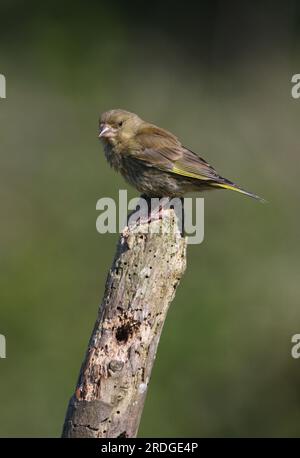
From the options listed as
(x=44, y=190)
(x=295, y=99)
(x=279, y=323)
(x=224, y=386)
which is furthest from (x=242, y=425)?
(x=295, y=99)

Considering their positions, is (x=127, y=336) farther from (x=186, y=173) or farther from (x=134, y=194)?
(x=134, y=194)

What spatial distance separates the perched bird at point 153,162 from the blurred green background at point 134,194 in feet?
7.58

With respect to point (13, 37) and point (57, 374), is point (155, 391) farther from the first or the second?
point (13, 37)

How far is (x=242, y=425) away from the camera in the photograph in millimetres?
8898

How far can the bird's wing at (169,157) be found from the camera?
6938mm

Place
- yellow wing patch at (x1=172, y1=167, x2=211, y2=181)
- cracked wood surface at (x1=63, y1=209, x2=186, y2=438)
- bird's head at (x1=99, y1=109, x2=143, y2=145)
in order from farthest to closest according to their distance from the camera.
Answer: bird's head at (x1=99, y1=109, x2=143, y2=145) < yellow wing patch at (x1=172, y1=167, x2=211, y2=181) < cracked wood surface at (x1=63, y1=209, x2=186, y2=438)

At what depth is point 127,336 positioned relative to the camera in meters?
5.25

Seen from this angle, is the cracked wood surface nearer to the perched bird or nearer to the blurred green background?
the perched bird

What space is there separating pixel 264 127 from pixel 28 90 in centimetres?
288

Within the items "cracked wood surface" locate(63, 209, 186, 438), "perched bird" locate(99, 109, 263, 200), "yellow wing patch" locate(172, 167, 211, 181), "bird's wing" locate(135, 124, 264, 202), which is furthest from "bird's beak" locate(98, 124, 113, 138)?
"cracked wood surface" locate(63, 209, 186, 438)

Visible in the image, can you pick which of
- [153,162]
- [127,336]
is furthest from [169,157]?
[127,336]

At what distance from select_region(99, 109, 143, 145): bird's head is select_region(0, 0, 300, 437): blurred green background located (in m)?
2.38

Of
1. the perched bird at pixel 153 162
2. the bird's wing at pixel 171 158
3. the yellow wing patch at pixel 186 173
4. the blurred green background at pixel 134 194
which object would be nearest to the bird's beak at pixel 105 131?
the perched bird at pixel 153 162

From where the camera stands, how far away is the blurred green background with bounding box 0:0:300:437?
351 inches
